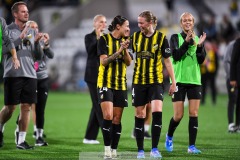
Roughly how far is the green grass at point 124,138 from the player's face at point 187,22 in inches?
80.1

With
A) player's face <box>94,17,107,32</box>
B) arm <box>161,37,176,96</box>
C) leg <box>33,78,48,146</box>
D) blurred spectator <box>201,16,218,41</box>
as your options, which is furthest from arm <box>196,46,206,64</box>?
blurred spectator <box>201,16,218,41</box>

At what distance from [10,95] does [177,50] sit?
9.40 feet

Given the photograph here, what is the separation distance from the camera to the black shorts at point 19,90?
1080 cm

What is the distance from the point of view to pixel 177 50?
10.4m

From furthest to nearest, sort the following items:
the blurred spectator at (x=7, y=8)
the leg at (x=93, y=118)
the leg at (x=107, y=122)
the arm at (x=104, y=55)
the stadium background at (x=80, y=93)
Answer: the blurred spectator at (x=7, y=8)
the leg at (x=93, y=118)
the stadium background at (x=80, y=93)
the leg at (x=107, y=122)
the arm at (x=104, y=55)

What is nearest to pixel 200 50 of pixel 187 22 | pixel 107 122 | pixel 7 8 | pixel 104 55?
pixel 187 22

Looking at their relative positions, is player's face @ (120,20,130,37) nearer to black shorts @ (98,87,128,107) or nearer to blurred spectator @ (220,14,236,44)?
black shorts @ (98,87,128,107)

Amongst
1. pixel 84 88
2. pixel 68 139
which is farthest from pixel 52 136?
pixel 84 88

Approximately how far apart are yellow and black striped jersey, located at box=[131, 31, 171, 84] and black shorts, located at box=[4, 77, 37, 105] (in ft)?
6.52

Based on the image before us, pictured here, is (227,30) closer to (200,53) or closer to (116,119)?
(200,53)

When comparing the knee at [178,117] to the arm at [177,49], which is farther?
the knee at [178,117]

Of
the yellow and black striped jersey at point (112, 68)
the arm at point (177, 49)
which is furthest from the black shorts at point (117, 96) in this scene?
the arm at point (177, 49)

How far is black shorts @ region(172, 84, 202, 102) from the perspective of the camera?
10.4 metres

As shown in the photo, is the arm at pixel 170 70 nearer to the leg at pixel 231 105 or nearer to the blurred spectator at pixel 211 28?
the leg at pixel 231 105
